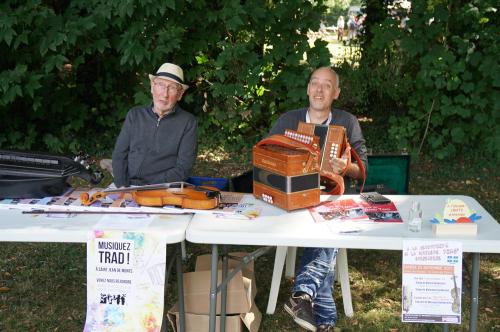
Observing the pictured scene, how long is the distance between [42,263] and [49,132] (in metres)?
2.97

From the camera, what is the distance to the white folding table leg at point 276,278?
3297 millimetres

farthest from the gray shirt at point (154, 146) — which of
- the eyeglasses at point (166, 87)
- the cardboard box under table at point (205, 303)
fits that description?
the cardboard box under table at point (205, 303)

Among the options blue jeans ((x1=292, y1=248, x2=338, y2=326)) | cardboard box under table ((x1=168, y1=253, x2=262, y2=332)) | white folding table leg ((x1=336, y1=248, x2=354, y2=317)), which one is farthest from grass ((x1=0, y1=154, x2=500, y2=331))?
cardboard box under table ((x1=168, y1=253, x2=262, y2=332))

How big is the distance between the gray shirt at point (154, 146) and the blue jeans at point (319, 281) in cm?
90

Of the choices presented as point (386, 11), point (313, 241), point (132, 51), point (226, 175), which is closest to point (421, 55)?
point (386, 11)

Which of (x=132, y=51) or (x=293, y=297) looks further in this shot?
(x=132, y=51)

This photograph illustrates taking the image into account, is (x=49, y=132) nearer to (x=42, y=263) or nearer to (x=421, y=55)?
(x=42, y=263)

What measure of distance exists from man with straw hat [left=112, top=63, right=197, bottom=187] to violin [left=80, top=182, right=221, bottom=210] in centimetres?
62

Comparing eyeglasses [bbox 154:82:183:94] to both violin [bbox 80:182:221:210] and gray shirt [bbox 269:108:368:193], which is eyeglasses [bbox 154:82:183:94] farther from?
violin [bbox 80:182:221:210]

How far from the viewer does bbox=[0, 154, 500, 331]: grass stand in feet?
10.8

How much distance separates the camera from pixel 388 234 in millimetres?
2395

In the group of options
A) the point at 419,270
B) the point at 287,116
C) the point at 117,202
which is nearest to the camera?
the point at 419,270

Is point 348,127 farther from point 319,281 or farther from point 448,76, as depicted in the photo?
point 448,76

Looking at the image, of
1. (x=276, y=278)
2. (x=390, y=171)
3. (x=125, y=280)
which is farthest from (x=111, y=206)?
(x=390, y=171)
